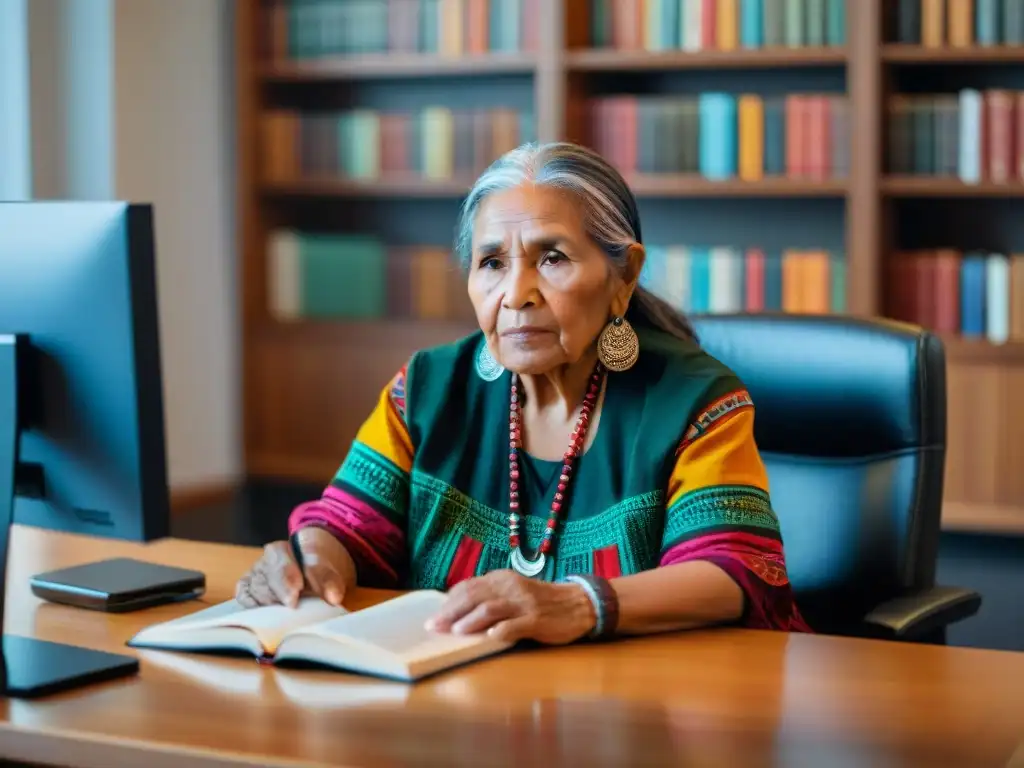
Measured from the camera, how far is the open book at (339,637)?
1.37 m

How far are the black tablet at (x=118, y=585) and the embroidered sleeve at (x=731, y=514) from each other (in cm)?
57

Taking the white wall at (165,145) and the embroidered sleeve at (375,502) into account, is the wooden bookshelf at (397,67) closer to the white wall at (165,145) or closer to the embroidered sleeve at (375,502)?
the white wall at (165,145)

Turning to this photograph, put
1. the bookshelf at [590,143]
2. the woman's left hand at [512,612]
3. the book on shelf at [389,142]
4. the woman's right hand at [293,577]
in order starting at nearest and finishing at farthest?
the woman's left hand at [512,612], the woman's right hand at [293,577], the bookshelf at [590,143], the book on shelf at [389,142]

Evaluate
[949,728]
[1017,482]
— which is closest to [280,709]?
[949,728]

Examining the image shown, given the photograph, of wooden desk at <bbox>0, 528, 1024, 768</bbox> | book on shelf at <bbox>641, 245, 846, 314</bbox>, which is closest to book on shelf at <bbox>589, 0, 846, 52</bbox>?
book on shelf at <bbox>641, 245, 846, 314</bbox>

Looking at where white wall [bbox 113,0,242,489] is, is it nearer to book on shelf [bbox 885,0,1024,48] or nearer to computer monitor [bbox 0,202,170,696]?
book on shelf [bbox 885,0,1024,48]

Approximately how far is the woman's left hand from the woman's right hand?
0.20 meters

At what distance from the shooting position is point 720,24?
469cm

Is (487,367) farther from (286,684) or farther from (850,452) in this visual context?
(286,684)

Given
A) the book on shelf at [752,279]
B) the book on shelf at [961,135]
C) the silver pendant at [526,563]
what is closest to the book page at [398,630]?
the silver pendant at [526,563]

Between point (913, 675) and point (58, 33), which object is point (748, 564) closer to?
point (913, 675)

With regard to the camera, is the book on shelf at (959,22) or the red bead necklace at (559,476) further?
the book on shelf at (959,22)

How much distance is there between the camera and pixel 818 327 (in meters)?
2.09

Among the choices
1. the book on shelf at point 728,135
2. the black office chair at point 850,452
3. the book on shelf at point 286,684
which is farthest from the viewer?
the book on shelf at point 728,135
